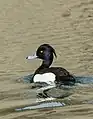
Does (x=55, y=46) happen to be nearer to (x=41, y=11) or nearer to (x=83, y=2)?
(x=41, y=11)

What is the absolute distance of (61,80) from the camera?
43.1 feet

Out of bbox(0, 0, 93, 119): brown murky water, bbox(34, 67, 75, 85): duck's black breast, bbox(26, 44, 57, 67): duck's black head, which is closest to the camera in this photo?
bbox(0, 0, 93, 119): brown murky water

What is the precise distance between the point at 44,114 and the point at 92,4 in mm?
13653

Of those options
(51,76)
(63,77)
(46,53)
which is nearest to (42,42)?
(46,53)

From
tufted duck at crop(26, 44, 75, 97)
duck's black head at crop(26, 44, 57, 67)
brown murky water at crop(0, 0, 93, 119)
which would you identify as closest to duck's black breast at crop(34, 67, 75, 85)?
tufted duck at crop(26, 44, 75, 97)

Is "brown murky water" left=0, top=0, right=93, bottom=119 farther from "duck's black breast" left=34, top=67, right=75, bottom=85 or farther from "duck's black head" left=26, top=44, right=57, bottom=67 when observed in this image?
"duck's black head" left=26, top=44, right=57, bottom=67

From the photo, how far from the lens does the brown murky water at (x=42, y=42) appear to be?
11.5 meters

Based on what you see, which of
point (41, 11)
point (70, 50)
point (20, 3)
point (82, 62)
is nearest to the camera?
point (82, 62)

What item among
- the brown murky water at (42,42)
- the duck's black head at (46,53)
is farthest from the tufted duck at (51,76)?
the brown murky water at (42,42)

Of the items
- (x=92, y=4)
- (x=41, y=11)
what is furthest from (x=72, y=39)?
(x=92, y=4)

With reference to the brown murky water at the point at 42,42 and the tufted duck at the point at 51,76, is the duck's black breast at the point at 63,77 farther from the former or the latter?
the brown murky water at the point at 42,42

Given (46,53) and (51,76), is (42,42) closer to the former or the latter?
(46,53)

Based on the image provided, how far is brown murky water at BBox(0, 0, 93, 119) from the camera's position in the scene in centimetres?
1152

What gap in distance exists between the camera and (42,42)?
17.8 metres
